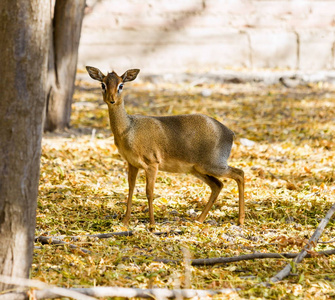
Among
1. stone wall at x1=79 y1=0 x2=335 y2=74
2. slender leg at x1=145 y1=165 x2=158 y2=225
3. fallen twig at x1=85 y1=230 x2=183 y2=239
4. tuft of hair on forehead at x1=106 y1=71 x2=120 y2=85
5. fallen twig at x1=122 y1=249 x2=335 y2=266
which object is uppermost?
stone wall at x1=79 y1=0 x2=335 y2=74

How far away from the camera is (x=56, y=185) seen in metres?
5.73

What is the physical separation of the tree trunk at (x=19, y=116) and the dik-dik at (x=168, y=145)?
1.68 metres

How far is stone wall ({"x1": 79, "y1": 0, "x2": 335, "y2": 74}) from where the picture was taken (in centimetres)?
1051

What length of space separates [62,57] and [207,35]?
13.9 ft

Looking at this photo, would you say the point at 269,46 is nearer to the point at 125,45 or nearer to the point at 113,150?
the point at 125,45

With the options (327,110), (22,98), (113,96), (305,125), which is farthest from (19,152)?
(327,110)

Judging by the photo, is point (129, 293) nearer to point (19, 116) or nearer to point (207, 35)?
point (19, 116)

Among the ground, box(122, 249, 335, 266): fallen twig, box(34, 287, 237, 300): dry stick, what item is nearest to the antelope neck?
the ground

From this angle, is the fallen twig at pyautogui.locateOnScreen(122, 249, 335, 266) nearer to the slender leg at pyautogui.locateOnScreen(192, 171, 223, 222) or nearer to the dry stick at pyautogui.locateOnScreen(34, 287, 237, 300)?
the dry stick at pyautogui.locateOnScreen(34, 287, 237, 300)

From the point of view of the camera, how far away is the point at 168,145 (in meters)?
4.96

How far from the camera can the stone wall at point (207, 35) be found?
10508mm

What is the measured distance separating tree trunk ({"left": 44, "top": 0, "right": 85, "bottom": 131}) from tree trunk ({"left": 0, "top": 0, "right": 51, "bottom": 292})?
13.6 ft

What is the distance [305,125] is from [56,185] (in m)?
4.11

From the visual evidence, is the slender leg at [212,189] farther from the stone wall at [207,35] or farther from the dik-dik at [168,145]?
the stone wall at [207,35]
